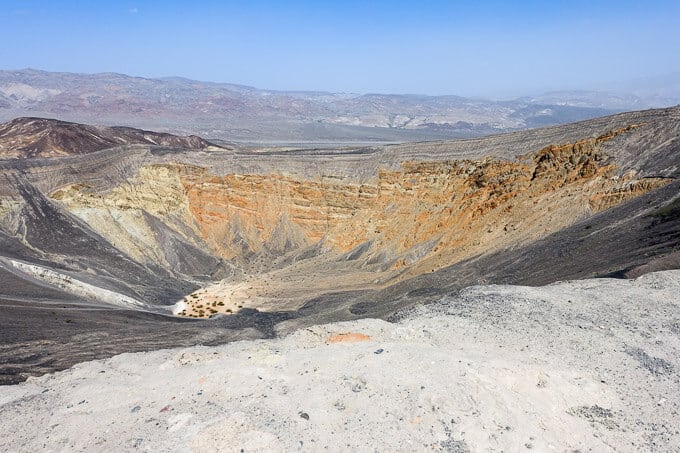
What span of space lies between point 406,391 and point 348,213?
35.3 metres

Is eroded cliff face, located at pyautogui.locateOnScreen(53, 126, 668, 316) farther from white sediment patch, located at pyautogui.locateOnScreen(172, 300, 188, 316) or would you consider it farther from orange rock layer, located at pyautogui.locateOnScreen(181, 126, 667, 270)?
white sediment patch, located at pyautogui.locateOnScreen(172, 300, 188, 316)

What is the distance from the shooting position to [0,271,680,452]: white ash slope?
364 inches

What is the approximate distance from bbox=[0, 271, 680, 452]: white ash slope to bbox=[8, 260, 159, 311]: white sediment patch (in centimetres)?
1588

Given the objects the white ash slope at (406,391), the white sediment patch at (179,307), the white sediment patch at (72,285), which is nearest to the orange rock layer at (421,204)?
the white sediment patch at (179,307)

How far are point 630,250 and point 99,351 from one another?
75.0 feet

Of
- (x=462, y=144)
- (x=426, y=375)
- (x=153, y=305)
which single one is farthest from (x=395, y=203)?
(x=426, y=375)

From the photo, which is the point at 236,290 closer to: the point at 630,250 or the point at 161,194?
the point at 161,194

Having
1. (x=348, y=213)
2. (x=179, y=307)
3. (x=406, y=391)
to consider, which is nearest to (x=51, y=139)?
(x=348, y=213)

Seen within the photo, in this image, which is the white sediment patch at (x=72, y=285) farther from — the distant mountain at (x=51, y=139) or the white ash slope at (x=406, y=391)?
the distant mountain at (x=51, y=139)

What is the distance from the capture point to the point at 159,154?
1993 inches

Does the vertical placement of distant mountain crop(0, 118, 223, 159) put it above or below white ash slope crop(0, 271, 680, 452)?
above

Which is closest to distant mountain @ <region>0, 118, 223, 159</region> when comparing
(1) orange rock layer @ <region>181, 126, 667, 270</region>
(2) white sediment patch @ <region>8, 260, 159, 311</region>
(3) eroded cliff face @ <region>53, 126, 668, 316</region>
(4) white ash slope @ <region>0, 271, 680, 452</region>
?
(3) eroded cliff face @ <region>53, 126, 668, 316</region>

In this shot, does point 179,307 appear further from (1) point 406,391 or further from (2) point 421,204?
(1) point 406,391

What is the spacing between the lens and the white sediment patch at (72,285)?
29.2 m
